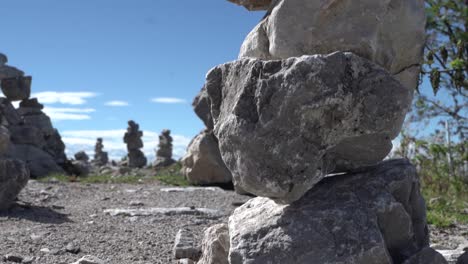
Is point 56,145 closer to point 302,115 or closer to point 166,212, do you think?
point 166,212

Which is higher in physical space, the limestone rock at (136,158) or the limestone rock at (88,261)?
the limestone rock at (136,158)

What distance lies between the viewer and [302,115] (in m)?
3.76

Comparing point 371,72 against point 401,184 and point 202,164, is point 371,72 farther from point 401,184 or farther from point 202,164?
point 202,164

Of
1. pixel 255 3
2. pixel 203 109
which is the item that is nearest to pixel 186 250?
pixel 255 3

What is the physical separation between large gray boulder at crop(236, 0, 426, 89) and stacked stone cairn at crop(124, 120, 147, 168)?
2429 centimetres

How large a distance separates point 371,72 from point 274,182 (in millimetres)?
1132

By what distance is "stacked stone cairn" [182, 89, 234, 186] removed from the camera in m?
14.6

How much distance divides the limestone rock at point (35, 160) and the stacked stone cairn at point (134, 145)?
8713 millimetres

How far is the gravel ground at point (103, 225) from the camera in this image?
6172 millimetres

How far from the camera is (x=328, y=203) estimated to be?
409cm

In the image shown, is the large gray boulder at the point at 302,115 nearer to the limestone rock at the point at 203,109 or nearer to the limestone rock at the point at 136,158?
the limestone rock at the point at 203,109

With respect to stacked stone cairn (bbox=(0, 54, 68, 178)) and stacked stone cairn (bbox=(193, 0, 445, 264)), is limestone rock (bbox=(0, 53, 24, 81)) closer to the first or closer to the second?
stacked stone cairn (bbox=(0, 54, 68, 178))

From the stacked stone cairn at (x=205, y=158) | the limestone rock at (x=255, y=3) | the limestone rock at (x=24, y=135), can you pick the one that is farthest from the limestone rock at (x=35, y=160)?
the limestone rock at (x=255, y=3)

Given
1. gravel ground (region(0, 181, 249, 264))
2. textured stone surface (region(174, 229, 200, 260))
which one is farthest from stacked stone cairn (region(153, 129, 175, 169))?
textured stone surface (region(174, 229, 200, 260))
